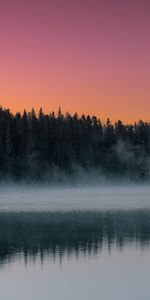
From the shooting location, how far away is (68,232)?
4250 centimetres

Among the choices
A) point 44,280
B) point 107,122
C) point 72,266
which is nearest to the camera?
point 44,280

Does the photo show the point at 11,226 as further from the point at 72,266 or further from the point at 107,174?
the point at 107,174

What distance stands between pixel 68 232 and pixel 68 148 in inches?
4456

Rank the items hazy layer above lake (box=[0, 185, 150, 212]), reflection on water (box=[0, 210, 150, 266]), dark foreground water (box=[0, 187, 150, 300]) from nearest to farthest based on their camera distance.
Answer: dark foreground water (box=[0, 187, 150, 300]), reflection on water (box=[0, 210, 150, 266]), hazy layer above lake (box=[0, 185, 150, 212])

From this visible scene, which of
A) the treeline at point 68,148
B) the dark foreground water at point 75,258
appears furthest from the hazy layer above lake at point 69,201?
the dark foreground water at point 75,258

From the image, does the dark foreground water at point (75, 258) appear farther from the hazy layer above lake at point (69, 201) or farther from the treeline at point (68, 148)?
the treeline at point (68, 148)

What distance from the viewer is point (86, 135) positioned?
6521 inches

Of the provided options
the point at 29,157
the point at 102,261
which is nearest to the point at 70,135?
the point at 29,157

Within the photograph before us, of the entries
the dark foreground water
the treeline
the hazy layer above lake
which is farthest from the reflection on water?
the treeline

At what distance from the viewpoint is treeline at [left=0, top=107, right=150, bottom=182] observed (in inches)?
5630

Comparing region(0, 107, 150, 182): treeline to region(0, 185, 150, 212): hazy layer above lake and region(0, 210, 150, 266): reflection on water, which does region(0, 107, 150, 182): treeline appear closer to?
region(0, 185, 150, 212): hazy layer above lake

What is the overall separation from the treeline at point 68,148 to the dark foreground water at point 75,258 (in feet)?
297

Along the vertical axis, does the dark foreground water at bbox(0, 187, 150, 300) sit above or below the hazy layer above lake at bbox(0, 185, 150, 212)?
below

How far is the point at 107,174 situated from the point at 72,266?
438 ft
